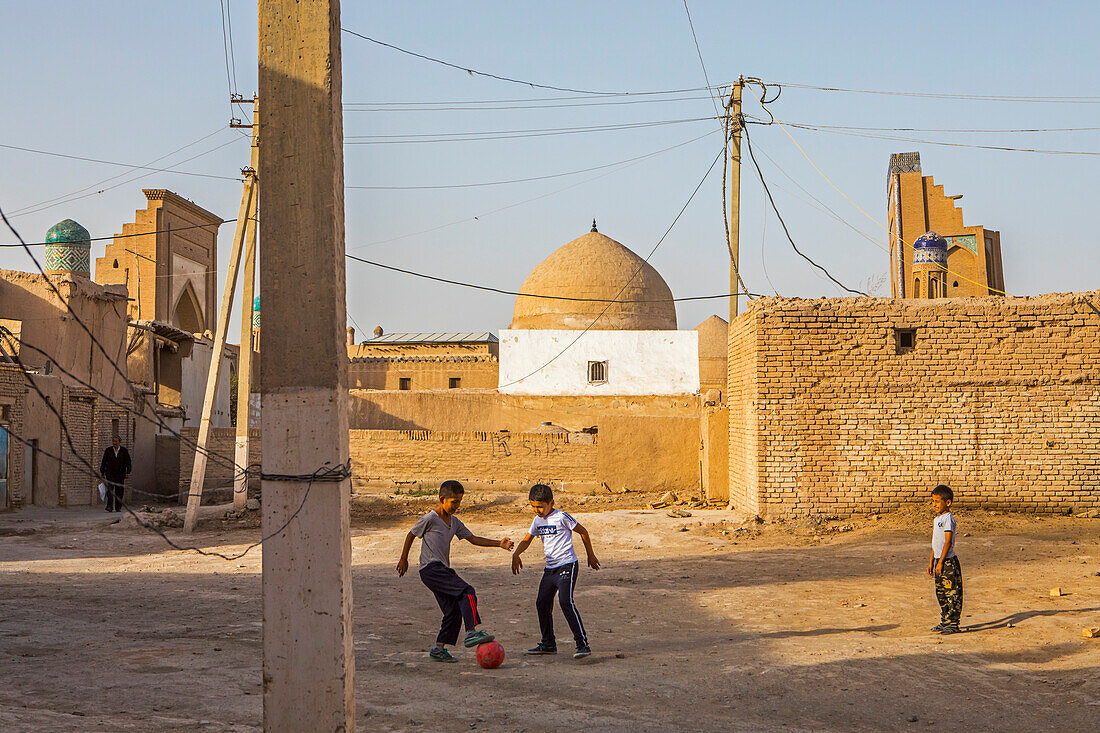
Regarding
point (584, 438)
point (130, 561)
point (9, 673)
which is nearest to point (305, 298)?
point (9, 673)

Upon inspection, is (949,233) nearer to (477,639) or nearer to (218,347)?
(218,347)

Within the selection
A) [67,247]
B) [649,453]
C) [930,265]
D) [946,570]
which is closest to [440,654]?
[946,570]

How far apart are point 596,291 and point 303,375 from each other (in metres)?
27.5

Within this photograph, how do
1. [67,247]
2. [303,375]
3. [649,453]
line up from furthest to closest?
[67,247] → [649,453] → [303,375]

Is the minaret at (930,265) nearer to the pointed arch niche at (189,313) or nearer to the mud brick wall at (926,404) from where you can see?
the mud brick wall at (926,404)

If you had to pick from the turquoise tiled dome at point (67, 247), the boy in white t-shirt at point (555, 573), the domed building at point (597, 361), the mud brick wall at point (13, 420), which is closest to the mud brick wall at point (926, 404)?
the boy in white t-shirt at point (555, 573)

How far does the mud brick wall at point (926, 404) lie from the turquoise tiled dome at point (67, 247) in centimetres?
2042

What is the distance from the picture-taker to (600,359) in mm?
28484

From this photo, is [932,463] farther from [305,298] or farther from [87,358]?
[87,358]

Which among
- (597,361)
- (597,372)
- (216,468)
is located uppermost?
(597,361)

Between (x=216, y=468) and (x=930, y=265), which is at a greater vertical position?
(x=930, y=265)

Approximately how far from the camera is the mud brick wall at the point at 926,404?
13.3m

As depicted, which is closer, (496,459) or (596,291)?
(496,459)

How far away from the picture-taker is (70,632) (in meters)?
7.35
